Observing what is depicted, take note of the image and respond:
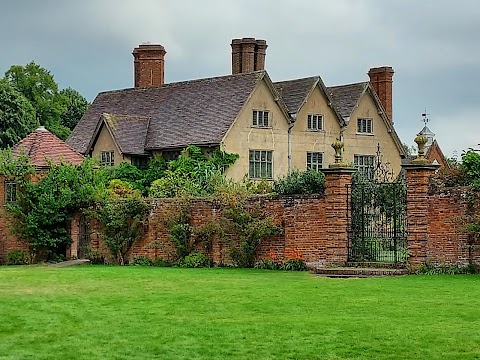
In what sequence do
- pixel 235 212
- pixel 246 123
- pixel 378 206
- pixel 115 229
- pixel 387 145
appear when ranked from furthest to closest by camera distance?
pixel 387 145
pixel 246 123
pixel 115 229
pixel 235 212
pixel 378 206

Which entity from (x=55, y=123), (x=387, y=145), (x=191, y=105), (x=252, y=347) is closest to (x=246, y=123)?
(x=191, y=105)

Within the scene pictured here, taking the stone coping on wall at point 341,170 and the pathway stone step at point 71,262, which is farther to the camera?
the pathway stone step at point 71,262

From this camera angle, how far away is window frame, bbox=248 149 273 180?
5169 centimetres

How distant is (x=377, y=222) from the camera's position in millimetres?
28969

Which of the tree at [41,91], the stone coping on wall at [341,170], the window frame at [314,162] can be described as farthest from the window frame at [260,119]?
the tree at [41,91]

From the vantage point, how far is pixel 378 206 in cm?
2908

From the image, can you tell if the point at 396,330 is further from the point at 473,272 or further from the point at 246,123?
the point at 246,123

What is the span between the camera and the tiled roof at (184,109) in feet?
167

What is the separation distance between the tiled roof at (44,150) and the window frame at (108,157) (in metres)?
9.27

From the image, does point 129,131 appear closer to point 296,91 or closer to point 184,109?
point 184,109

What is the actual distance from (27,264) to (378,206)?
1554cm

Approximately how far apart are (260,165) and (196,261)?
20.5m

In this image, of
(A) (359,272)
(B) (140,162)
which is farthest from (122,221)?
(B) (140,162)

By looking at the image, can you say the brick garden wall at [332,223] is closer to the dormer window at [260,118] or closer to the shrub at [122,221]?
the shrub at [122,221]
